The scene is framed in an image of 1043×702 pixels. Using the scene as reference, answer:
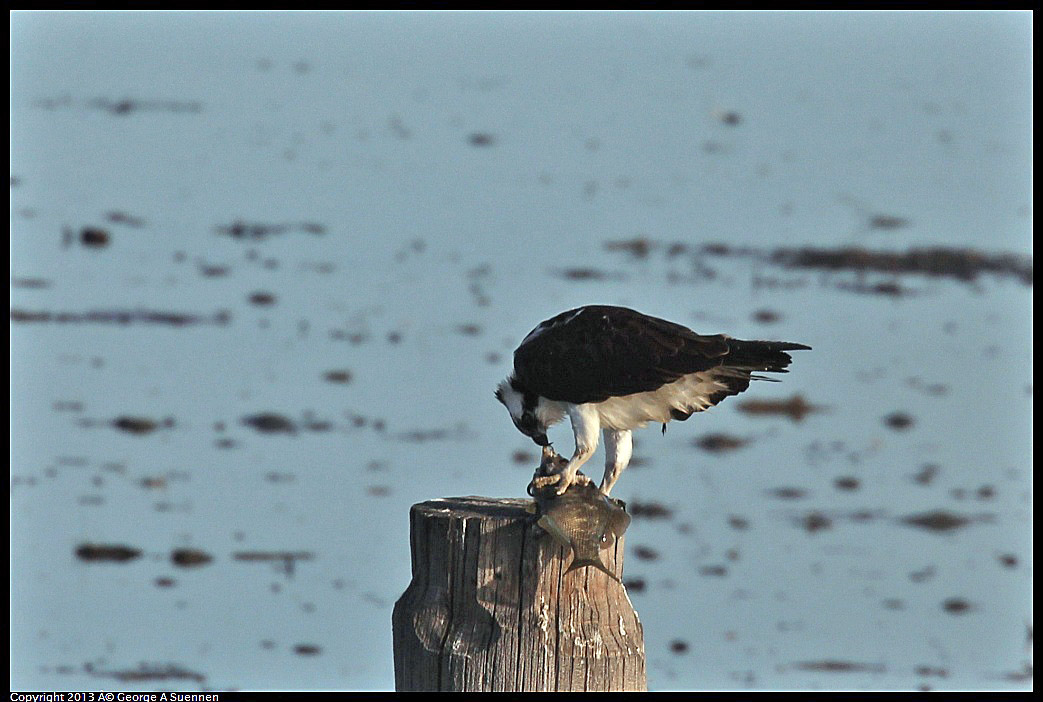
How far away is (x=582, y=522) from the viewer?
469cm

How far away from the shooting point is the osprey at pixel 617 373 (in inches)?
217

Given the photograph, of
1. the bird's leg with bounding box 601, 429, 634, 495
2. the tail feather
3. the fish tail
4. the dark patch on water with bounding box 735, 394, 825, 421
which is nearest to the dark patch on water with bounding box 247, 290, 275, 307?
the dark patch on water with bounding box 735, 394, 825, 421

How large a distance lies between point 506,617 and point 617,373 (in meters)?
1.26

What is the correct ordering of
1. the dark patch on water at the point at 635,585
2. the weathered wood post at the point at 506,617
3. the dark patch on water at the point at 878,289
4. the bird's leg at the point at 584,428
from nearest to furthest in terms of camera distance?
the weathered wood post at the point at 506,617 < the bird's leg at the point at 584,428 < the dark patch on water at the point at 635,585 < the dark patch on water at the point at 878,289

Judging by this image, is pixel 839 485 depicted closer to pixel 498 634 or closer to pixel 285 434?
pixel 285 434

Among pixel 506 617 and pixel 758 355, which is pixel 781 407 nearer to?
pixel 758 355

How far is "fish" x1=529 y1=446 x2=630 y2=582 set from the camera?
461 centimetres

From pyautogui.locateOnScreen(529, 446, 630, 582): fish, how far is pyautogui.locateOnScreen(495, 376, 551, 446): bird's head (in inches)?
40.3

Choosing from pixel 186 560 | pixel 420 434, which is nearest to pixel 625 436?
pixel 186 560

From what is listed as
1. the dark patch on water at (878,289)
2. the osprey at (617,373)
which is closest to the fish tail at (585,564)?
the osprey at (617,373)

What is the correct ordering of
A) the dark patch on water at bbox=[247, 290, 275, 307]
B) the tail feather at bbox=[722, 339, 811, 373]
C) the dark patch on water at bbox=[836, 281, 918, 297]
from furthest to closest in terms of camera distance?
1. the dark patch on water at bbox=[836, 281, 918, 297]
2. the dark patch on water at bbox=[247, 290, 275, 307]
3. the tail feather at bbox=[722, 339, 811, 373]

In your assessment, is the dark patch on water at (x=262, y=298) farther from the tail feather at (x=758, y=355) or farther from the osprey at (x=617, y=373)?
the tail feather at (x=758, y=355)

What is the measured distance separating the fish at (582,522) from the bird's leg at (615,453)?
2.76ft

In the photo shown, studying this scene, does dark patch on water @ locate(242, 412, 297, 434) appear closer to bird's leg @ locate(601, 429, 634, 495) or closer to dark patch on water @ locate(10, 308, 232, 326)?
dark patch on water @ locate(10, 308, 232, 326)
